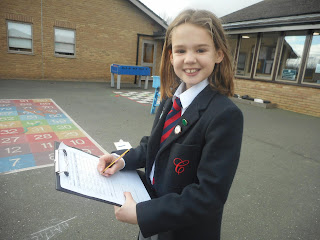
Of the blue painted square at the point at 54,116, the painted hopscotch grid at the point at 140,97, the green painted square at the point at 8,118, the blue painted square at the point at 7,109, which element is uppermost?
the painted hopscotch grid at the point at 140,97

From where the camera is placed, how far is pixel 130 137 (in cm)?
442

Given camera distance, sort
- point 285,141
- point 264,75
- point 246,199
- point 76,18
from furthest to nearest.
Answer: point 76,18
point 264,75
point 285,141
point 246,199

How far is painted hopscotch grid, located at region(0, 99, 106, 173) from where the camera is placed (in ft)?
10.6

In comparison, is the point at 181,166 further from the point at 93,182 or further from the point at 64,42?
the point at 64,42

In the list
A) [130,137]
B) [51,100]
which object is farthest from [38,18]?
[130,137]

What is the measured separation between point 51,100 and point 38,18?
6.43m

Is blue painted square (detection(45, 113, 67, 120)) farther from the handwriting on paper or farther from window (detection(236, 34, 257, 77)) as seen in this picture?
window (detection(236, 34, 257, 77))

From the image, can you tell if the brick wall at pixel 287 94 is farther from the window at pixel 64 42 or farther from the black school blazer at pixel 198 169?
the window at pixel 64 42

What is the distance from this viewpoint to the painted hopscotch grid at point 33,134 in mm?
3234

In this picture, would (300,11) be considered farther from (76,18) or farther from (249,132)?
(76,18)

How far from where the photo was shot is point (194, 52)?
110 cm

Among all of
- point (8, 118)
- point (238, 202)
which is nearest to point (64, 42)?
point (8, 118)

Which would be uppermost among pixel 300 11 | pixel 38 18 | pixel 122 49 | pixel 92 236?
pixel 300 11

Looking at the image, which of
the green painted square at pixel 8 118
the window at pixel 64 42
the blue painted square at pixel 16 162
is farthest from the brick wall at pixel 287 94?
the window at pixel 64 42
